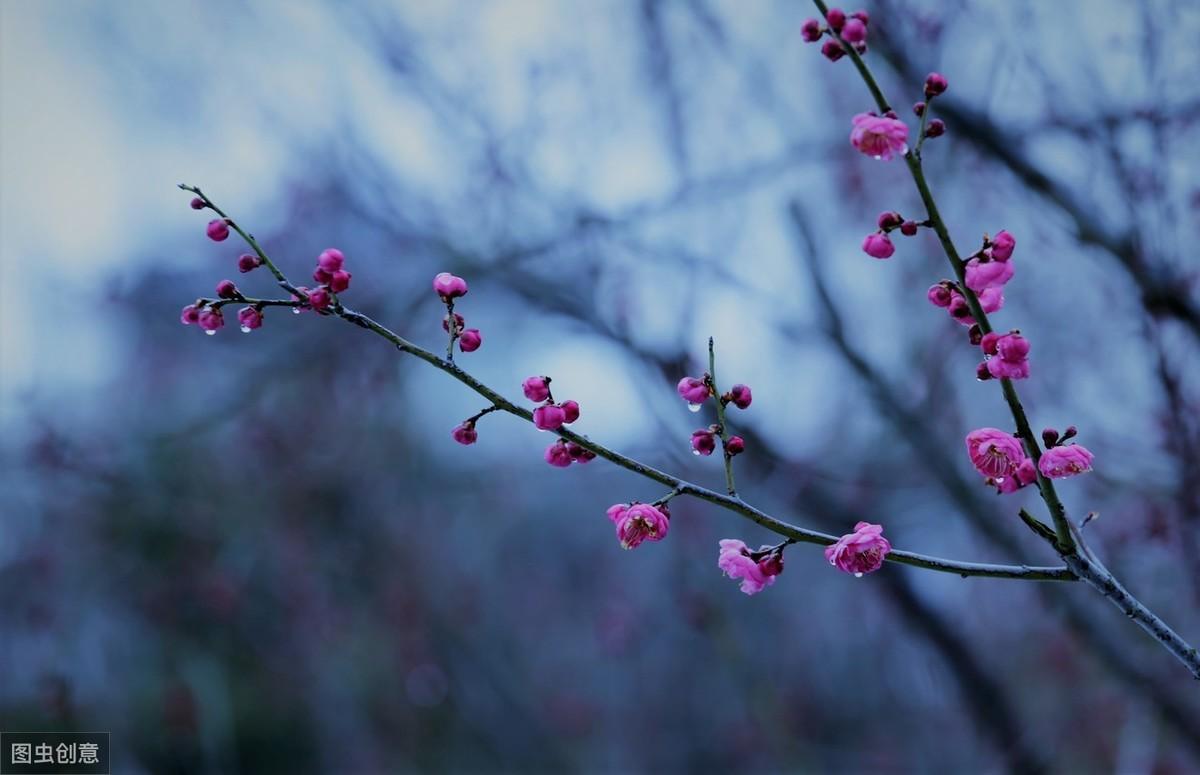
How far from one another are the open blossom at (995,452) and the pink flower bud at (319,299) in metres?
0.80

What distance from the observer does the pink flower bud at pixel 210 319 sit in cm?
114

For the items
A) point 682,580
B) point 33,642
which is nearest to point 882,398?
point 682,580

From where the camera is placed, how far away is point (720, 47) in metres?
2.90

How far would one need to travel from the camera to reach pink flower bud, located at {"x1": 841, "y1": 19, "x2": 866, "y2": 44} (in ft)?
3.03

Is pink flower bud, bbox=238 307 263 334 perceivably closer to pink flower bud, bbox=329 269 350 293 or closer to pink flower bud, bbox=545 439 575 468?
pink flower bud, bbox=329 269 350 293

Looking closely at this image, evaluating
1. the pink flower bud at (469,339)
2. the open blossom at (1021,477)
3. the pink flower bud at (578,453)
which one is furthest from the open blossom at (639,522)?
the open blossom at (1021,477)

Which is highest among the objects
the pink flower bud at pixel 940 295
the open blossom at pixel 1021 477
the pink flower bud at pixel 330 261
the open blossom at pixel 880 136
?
the pink flower bud at pixel 330 261

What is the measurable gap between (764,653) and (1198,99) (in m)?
4.80

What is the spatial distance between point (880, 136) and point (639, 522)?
55cm

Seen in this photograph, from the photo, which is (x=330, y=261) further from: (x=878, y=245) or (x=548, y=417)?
(x=878, y=245)

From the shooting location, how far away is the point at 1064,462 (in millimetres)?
925

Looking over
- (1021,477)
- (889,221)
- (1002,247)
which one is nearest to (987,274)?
(1002,247)

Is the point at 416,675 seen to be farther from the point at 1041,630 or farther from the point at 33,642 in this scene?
the point at 1041,630

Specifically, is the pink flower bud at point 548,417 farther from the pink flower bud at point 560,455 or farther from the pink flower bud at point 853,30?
the pink flower bud at point 853,30
